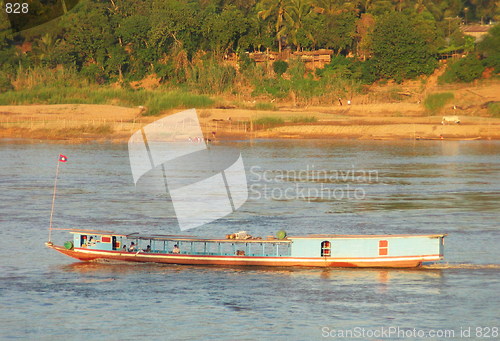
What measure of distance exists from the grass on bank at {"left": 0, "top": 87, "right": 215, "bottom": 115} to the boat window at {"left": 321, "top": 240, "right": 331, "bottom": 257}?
5884cm

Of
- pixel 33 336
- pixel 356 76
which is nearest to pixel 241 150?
pixel 356 76

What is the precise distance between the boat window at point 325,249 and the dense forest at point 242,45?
200 feet

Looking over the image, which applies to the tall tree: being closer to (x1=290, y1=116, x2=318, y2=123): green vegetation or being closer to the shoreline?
the shoreline

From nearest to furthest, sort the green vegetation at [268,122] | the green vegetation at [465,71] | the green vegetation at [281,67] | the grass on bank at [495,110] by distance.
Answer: the grass on bank at [495,110]
the green vegetation at [268,122]
the green vegetation at [465,71]
the green vegetation at [281,67]

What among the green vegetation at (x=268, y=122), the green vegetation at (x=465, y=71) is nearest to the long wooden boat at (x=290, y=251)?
the green vegetation at (x=268, y=122)

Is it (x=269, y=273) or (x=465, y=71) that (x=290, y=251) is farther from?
(x=465, y=71)

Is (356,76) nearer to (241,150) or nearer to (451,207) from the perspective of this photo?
(241,150)

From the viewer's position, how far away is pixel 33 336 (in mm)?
29781

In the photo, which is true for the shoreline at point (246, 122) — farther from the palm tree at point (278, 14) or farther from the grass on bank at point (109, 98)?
the palm tree at point (278, 14)

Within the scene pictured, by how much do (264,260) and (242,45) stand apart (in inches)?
2675

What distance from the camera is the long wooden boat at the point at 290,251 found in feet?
123

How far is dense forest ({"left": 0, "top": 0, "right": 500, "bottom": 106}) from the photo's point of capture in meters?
98.6

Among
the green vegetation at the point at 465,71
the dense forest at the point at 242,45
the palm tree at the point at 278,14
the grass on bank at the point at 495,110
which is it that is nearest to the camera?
the grass on bank at the point at 495,110

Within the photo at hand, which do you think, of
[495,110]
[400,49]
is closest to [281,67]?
[400,49]
